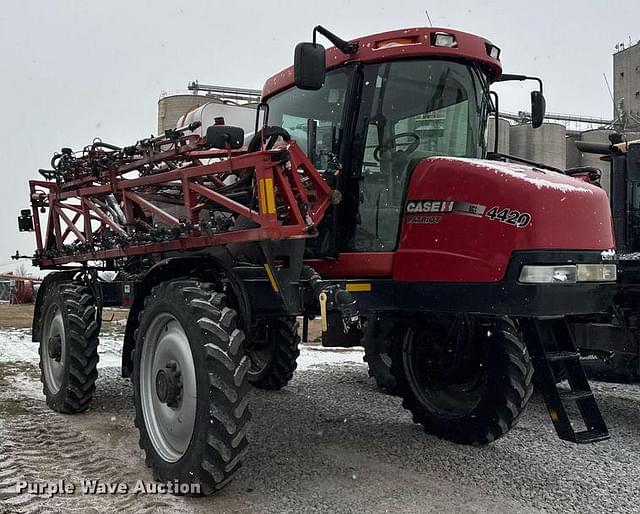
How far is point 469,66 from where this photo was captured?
4.53 m

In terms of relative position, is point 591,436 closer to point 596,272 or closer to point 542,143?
point 596,272

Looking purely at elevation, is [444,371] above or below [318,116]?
below

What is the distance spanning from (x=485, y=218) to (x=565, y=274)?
54cm

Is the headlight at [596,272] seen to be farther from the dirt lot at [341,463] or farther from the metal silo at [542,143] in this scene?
the metal silo at [542,143]

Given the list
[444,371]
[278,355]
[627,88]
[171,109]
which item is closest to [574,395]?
[444,371]

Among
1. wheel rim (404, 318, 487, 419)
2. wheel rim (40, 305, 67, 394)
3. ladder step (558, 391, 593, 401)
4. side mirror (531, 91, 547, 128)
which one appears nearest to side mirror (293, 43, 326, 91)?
side mirror (531, 91, 547, 128)

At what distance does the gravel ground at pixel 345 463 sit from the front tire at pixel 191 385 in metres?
0.22

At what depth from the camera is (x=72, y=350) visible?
5.96 metres

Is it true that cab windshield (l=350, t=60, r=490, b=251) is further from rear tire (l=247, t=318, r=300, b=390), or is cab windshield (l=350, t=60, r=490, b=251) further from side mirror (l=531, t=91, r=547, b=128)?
rear tire (l=247, t=318, r=300, b=390)

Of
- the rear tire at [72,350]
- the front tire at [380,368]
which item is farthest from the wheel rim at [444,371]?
the rear tire at [72,350]

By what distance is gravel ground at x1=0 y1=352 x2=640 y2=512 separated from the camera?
385 cm

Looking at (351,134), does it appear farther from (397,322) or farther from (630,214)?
(630,214)

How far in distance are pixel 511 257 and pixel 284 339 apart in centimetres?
384

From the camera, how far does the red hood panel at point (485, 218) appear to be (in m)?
3.78
